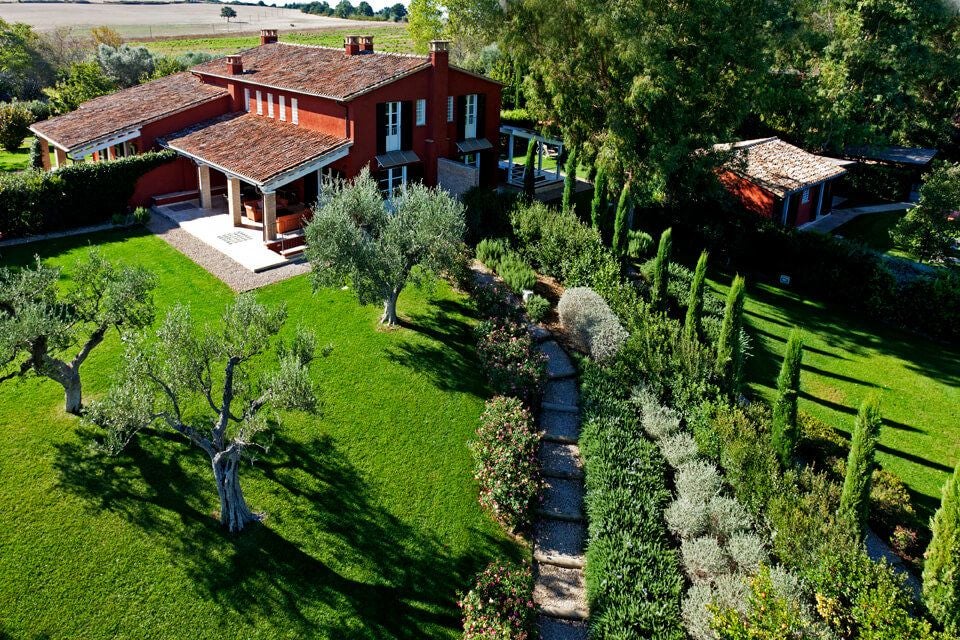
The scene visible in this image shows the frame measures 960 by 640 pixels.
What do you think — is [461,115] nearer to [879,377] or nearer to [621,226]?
[621,226]

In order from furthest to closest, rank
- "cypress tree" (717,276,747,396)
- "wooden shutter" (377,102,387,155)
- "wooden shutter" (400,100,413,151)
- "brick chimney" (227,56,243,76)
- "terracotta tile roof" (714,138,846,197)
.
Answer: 1. "brick chimney" (227,56,243,76)
2. "terracotta tile roof" (714,138,846,197)
3. "wooden shutter" (400,100,413,151)
4. "wooden shutter" (377,102,387,155)
5. "cypress tree" (717,276,747,396)

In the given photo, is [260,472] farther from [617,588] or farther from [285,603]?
[617,588]

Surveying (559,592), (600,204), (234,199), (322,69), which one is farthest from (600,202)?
(559,592)

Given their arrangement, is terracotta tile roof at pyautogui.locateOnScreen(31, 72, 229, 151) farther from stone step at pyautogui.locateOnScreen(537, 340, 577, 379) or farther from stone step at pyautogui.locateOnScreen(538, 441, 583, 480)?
stone step at pyautogui.locateOnScreen(538, 441, 583, 480)

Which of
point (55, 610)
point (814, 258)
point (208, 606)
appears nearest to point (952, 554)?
point (208, 606)

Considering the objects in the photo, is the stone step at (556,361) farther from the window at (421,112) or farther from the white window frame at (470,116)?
the white window frame at (470,116)

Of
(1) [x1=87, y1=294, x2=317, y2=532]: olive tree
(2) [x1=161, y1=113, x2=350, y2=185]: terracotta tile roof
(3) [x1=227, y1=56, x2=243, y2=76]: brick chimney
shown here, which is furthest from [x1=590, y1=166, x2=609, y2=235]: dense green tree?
(3) [x1=227, y1=56, x2=243, y2=76]: brick chimney
